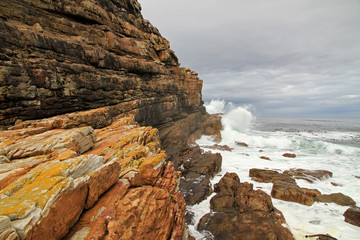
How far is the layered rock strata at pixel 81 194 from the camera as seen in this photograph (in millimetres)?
3217

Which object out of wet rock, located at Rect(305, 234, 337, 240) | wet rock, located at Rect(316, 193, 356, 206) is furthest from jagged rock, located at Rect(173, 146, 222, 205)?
wet rock, located at Rect(316, 193, 356, 206)

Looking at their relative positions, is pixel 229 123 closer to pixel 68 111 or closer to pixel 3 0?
pixel 68 111

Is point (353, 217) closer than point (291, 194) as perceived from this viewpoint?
Yes

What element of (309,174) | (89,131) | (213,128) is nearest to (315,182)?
(309,174)

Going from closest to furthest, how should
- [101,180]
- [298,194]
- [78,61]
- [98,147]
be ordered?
[101,180]
[98,147]
[298,194]
[78,61]

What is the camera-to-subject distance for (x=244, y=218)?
920cm

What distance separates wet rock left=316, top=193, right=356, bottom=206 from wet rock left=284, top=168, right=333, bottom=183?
11.2 feet

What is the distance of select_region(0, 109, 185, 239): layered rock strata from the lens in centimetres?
322

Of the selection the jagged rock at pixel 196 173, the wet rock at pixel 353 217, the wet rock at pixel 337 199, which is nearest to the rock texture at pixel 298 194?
the wet rock at pixel 337 199

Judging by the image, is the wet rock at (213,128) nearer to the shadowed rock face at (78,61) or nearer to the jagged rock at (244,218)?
the shadowed rock face at (78,61)

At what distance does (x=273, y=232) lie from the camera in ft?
26.5

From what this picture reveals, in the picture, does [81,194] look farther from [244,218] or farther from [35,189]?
[244,218]

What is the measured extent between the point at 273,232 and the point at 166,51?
30.7 m

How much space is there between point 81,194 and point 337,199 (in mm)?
18493
